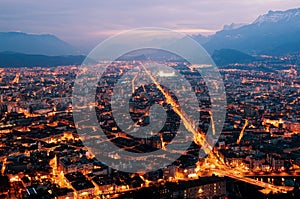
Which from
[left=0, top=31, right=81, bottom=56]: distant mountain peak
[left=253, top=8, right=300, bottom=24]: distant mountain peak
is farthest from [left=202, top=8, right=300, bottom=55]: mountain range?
[left=0, top=31, right=81, bottom=56]: distant mountain peak

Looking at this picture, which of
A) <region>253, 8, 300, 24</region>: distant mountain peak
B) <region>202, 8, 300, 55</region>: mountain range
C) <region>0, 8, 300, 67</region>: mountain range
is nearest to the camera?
<region>0, 8, 300, 67</region>: mountain range

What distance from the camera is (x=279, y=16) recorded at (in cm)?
5838

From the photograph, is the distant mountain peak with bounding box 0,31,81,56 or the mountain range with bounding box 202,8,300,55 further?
the distant mountain peak with bounding box 0,31,81,56

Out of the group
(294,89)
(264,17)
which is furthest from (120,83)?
(264,17)

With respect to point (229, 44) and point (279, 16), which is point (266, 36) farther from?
point (279, 16)

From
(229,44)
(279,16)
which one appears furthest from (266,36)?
(279,16)

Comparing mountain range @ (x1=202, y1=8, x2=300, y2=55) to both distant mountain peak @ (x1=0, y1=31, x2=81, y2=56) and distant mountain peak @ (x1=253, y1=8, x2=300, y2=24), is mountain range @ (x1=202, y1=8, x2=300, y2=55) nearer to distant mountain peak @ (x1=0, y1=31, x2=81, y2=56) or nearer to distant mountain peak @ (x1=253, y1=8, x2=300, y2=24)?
distant mountain peak @ (x1=253, y1=8, x2=300, y2=24)

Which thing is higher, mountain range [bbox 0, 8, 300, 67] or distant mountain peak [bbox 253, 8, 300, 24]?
distant mountain peak [bbox 253, 8, 300, 24]

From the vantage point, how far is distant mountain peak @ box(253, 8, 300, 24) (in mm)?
56000

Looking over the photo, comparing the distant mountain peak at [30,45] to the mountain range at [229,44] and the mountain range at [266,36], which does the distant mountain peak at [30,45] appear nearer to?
the mountain range at [229,44]

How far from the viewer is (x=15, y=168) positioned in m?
6.96

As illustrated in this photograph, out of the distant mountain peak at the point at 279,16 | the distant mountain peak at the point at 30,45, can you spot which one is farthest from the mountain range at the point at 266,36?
the distant mountain peak at the point at 30,45

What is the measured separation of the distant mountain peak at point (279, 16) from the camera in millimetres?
56000

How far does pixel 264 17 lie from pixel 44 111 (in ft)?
173
